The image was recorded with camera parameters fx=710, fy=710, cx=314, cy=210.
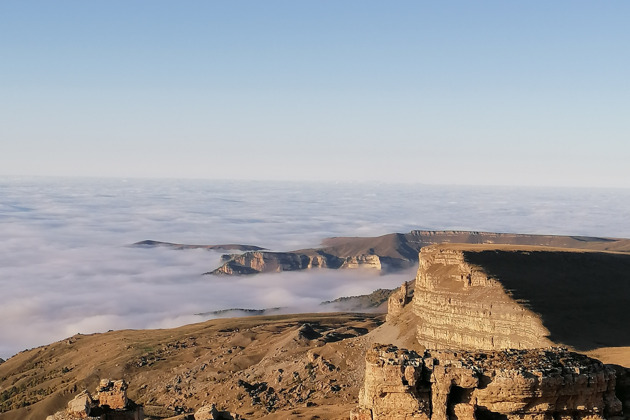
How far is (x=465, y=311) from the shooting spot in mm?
62375

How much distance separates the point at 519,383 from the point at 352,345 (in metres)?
48.6

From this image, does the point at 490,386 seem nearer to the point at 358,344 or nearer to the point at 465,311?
the point at 465,311

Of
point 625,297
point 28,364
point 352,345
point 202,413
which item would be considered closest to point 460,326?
point 352,345

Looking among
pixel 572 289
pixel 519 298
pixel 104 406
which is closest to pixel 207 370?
pixel 519 298

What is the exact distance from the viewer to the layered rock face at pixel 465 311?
58.5 m

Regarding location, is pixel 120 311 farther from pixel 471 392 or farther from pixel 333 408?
pixel 471 392

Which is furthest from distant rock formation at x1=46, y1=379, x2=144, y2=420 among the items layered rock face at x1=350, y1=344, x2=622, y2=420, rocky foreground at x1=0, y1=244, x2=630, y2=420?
rocky foreground at x1=0, y1=244, x2=630, y2=420

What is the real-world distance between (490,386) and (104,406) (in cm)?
1288

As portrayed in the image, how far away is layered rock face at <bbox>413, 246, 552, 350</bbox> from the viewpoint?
192ft

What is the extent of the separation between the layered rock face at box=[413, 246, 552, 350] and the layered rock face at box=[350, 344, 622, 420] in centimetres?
3632

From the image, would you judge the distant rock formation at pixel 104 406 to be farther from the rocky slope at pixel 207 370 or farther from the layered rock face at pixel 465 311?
the layered rock face at pixel 465 311

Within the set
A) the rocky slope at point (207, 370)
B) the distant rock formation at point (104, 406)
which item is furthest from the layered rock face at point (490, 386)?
the rocky slope at point (207, 370)

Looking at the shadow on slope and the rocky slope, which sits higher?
the shadow on slope

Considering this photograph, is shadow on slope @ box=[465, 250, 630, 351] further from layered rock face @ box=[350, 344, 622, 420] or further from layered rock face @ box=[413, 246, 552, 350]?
layered rock face @ box=[350, 344, 622, 420]
